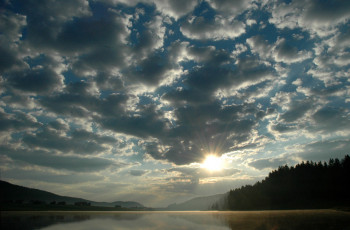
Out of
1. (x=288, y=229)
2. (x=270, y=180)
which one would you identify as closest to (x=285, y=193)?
(x=270, y=180)

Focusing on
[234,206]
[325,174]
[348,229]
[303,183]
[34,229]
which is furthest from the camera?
[234,206]

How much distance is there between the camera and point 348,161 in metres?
111

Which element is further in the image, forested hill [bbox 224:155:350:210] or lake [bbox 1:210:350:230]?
forested hill [bbox 224:155:350:210]

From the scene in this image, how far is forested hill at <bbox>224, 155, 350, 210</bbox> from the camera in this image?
106875mm

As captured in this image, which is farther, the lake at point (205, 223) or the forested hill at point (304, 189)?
the forested hill at point (304, 189)

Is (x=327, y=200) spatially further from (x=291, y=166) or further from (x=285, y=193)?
(x=291, y=166)

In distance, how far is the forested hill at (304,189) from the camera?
10688 cm

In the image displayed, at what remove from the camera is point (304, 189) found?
124 meters

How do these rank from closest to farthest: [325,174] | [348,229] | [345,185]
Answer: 1. [348,229]
2. [345,185]
3. [325,174]

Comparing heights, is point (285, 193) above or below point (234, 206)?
above

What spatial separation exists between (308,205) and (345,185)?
64.2ft

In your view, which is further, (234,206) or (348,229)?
(234,206)

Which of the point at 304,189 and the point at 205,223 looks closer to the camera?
the point at 205,223


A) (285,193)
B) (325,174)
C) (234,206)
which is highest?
(325,174)
